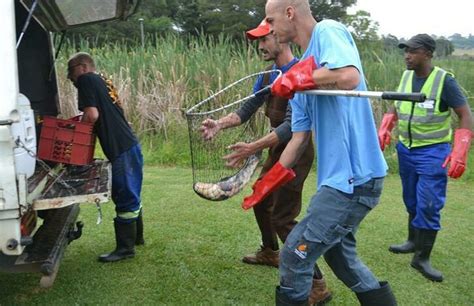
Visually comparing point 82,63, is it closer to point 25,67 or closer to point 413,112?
point 25,67

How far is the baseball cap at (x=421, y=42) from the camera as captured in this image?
15.4 ft

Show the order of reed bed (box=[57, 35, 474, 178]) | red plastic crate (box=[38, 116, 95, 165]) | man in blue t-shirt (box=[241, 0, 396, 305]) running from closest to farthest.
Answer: man in blue t-shirt (box=[241, 0, 396, 305]), red plastic crate (box=[38, 116, 95, 165]), reed bed (box=[57, 35, 474, 178])

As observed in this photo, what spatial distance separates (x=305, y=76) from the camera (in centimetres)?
264

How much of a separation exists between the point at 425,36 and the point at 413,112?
67cm

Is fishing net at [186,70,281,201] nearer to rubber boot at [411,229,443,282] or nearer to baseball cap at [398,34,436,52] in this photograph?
baseball cap at [398,34,436,52]

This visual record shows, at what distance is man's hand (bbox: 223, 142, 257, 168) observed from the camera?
3562 mm

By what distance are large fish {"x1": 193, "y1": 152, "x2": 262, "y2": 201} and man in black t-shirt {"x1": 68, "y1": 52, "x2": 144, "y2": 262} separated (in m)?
1.18

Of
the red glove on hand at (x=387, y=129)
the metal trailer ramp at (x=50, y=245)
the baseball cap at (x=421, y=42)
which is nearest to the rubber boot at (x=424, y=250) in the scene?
the red glove on hand at (x=387, y=129)

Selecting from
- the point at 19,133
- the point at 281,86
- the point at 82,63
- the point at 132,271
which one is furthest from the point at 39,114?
the point at 281,86

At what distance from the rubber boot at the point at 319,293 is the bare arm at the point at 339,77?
1.80 metres

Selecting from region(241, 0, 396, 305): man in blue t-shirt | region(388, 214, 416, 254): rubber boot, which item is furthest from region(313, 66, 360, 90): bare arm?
region(388, 214, 416, 254): rubber boot

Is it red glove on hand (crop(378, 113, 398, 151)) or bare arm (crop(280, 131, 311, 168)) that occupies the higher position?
bare arm (crop(280, 131, 311, 168))

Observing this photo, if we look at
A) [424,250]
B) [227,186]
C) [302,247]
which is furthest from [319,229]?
[424,250]

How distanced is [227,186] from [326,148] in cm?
93
